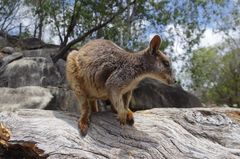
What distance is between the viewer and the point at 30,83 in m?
16.6

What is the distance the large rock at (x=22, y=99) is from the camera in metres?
11.1

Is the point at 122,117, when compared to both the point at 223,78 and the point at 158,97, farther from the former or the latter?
the point at 223,78

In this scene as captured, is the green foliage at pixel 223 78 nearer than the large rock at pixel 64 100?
No

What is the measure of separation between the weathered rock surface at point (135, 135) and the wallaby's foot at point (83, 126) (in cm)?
6

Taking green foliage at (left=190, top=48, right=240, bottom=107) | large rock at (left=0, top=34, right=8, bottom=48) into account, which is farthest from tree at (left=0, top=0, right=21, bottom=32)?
green foliage at (left=190, top=48, right=240, bottom=107)

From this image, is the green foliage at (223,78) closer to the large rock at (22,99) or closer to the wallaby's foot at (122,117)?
the large rock at (22,99)

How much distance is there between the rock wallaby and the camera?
5934 mm

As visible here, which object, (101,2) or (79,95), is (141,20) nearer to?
(101,2)

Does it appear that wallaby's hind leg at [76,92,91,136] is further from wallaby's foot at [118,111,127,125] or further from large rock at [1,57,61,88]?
large rock at [1,57,61,88]

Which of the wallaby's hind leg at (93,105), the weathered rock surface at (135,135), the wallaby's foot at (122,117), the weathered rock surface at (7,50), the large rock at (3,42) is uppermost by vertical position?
the large rock at (3,42)

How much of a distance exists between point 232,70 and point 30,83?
2198 centimetres

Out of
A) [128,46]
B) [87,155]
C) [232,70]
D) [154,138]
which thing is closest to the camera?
[87,155]

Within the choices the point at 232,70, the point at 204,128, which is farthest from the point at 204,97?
the point at 204,128

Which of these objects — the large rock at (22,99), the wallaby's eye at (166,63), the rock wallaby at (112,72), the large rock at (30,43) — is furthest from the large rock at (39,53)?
the wallaby's eye at (166,63)
